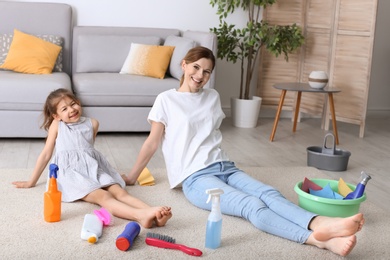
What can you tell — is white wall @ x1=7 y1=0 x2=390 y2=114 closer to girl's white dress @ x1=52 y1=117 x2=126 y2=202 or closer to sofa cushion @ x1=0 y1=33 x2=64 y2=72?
sofa cushion @ x1=0 y1=33 x2=64 y2=72

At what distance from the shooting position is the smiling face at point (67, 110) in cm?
288

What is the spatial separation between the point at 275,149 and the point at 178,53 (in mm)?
1006

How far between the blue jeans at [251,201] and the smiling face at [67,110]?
599 millimetres

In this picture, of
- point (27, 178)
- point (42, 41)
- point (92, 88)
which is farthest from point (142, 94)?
point (27, 178)

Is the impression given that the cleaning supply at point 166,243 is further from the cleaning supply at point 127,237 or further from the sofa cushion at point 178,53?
the sofa cushion at point 178,53

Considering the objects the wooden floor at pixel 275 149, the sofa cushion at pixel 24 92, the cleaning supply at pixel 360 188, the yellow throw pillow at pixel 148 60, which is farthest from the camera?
the yellow throw pillow at pixel 148 60

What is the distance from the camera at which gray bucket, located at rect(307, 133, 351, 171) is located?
3.63 metres

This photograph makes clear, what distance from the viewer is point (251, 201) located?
2531 mm

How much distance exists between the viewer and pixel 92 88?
425 centimetres

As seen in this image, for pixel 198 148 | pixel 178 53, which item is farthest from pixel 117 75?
pixel 198 148

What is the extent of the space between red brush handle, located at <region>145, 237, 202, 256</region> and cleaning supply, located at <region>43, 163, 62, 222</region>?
0.44 meters

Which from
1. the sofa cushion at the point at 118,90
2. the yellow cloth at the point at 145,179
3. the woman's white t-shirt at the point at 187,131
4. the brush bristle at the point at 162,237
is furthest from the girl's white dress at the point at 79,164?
the sofa cushion at the point at 118,90

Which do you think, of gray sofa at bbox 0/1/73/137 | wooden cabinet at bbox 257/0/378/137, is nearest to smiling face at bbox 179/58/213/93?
gray sofa at bbox 0/1/73/137

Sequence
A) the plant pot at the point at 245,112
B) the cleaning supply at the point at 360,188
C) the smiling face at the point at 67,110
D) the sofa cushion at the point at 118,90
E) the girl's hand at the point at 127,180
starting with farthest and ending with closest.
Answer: the plant pot at the point at 245,112 < the sofa cushion at the point at 118,90 < the girl's hand at the point at 127,180 < the smiling face at the point at 67,110 < the cleaning supply at the point at 360,188
